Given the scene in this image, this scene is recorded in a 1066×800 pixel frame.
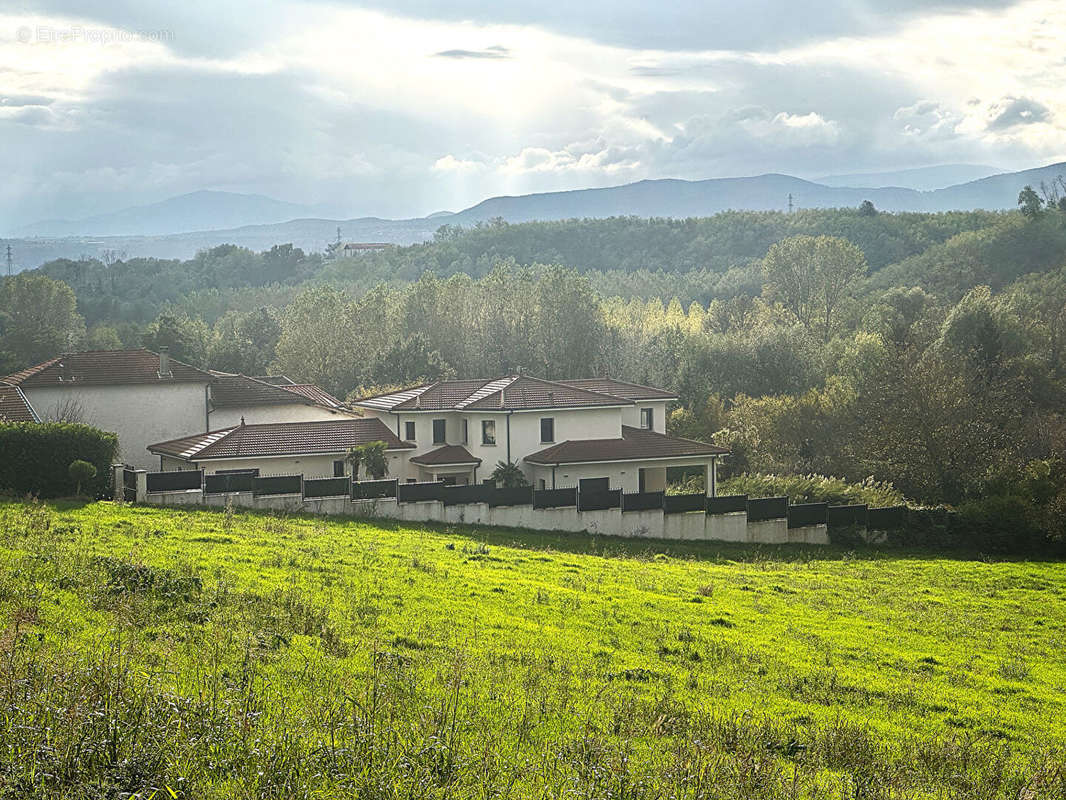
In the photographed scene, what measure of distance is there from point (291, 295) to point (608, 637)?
442ft

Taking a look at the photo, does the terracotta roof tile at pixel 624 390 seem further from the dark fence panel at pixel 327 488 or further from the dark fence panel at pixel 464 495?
the dark fence panel at pixel 327 488

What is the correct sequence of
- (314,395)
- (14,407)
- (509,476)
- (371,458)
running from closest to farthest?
(14,407) < (371,458) < (509,476) < (314,395)

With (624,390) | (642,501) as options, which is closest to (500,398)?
(624,390)

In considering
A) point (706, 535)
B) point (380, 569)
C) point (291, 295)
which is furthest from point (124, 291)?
point (380, 569)

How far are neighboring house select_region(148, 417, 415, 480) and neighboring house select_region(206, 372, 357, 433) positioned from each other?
3.87 m

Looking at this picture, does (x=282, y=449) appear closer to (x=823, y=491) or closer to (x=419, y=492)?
(x=419, y=492)

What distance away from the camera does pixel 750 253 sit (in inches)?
6142

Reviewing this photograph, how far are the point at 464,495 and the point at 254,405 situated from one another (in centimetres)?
1834

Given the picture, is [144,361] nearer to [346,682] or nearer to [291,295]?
[346,682]

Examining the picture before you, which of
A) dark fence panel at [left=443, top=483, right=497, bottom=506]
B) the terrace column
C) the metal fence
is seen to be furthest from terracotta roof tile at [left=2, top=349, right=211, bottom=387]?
the terrace column

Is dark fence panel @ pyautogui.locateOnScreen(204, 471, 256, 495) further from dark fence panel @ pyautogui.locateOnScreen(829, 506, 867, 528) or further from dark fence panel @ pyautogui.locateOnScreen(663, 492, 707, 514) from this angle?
dark fence panel @ pyautogui.locateOnScreen(829, 506, 867, 528)

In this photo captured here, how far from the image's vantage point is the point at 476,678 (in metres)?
11.4

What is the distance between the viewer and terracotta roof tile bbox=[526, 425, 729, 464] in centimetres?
4266

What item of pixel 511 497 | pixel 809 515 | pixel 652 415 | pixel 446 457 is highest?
pixel 652 415
